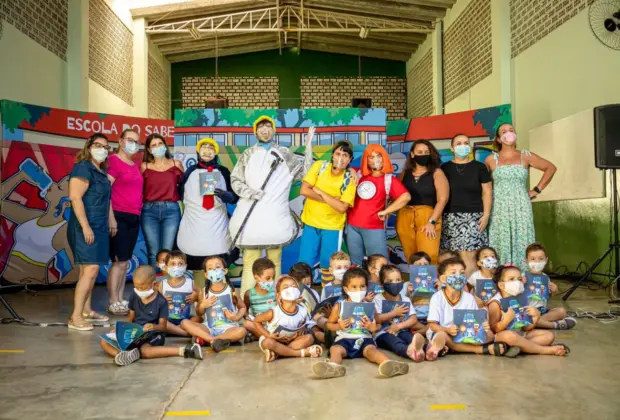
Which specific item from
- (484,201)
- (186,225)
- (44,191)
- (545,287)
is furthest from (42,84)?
(545,287)

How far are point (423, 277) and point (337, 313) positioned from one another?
856 mm

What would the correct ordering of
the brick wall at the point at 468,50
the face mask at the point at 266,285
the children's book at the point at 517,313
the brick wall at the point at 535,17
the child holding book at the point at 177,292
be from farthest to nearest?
the brick wall at the point at 468,50 < the brick wall at the point at 535,17 < the child holding book at the point at 177,292 < the face mask at the point at 266,285 < the children's book at the point at 517,313

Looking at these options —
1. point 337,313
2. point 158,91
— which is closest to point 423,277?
point 337,313

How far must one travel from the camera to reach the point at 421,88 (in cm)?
1442

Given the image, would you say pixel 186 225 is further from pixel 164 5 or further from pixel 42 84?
pixel 164 5

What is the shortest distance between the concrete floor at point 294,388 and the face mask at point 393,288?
51 cm

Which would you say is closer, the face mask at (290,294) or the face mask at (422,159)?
the face mask at (290,294)

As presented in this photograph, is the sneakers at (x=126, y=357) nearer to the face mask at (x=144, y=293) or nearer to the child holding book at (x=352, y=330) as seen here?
the face mask at (x=144, y=293)

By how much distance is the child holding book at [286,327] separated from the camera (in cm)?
348

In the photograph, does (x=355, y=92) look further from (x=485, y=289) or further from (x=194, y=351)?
(x=194, y=351)

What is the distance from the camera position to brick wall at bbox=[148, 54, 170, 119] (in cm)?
1396

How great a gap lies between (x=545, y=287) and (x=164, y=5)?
10.7 meters

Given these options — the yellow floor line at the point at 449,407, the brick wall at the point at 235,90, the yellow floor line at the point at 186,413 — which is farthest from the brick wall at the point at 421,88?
the yellow floor line at the point at 186,413

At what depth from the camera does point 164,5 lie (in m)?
12.3
